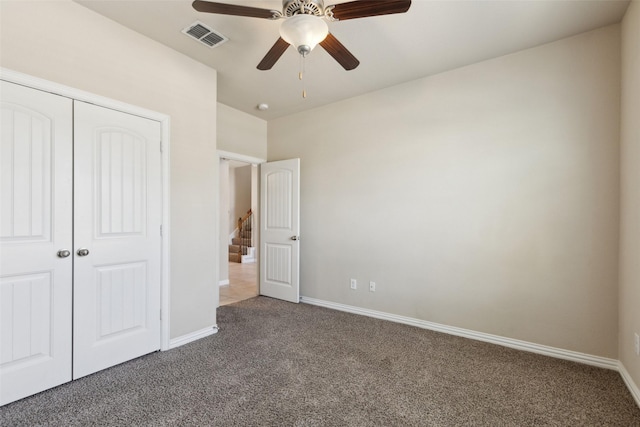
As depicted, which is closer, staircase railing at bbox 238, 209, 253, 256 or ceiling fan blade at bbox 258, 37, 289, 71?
ceiling fan blade at bbox 258, 37, 289, 71

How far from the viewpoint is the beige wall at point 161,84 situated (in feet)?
6.51

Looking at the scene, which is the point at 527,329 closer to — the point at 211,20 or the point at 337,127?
the point at 337,127

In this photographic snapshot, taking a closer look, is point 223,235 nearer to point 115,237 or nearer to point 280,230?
point 280,230

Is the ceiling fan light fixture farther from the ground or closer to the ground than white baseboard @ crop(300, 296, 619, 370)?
farther from the ground

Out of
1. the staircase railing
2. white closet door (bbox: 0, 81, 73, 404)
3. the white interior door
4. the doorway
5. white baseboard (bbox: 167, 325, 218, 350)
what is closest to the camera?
white closet door (bbox: 0, 81, 73, 404)

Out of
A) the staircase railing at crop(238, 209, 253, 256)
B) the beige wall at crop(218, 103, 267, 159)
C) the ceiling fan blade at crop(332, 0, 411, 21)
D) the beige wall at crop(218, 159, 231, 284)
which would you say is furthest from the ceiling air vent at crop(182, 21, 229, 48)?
the staircase railing at crop(238, 209, 253, 256)

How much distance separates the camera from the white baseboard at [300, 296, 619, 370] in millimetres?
2447

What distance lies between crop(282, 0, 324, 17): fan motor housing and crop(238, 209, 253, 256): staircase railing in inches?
277

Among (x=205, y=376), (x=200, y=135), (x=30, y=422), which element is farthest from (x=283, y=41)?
(x=30, y=422)

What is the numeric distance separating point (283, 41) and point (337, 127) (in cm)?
203

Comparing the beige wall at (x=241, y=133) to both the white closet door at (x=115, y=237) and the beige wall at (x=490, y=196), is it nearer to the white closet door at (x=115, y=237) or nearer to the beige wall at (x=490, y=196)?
the beige wall at (x=490, y=196)

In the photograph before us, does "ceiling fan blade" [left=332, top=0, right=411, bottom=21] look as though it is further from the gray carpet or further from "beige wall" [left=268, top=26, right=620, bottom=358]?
the gray carpet

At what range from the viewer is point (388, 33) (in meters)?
2.47

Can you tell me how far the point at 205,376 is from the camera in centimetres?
224
